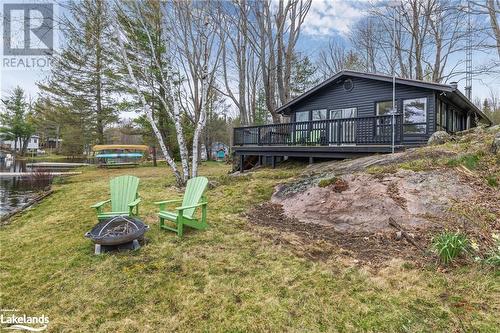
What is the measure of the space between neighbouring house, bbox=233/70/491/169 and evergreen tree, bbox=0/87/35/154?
29710 mm

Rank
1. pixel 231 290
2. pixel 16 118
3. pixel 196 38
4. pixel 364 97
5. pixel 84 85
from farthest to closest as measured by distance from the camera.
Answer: pixel 16 118
pixel 84 85
pixel 364 97
pixel 196 38
pixel 231 290

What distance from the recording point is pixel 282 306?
246cm

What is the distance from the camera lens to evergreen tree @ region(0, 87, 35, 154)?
101 ft

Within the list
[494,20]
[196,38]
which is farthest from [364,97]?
[494,20]

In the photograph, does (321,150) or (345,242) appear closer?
(345,242)

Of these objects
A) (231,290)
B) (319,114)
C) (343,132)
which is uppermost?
(319,114)

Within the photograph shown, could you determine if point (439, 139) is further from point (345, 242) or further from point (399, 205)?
point (345, 242)

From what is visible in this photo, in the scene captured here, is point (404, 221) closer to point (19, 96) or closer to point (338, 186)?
point (338, 186)

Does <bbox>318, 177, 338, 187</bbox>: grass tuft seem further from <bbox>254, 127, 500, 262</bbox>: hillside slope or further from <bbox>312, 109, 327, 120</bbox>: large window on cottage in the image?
<bbox>312, 109, 327, 120</bbox>: large window on cottage

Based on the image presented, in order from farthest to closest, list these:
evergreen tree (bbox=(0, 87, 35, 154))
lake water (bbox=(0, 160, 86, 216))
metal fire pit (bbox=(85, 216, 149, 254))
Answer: evergreen tree (bbox=(0, 87, 35, 154))
lake water (bbox=(0, 160, 86, 216))
metal fire pit (bbox=(85, 216, 149, 254))

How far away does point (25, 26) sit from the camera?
7.44 meters

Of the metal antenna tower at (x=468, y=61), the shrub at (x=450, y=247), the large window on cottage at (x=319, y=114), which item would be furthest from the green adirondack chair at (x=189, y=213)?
the metal antenna tower at (x=468, y=61)

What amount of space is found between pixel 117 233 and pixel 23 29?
7.08 metres

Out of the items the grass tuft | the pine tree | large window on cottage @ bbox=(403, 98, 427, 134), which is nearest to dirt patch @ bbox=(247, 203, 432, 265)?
the grass tuft
